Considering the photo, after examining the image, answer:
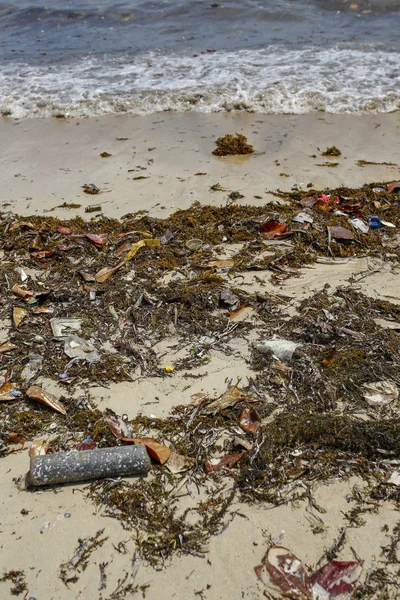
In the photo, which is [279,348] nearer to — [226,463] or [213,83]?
[226,463]

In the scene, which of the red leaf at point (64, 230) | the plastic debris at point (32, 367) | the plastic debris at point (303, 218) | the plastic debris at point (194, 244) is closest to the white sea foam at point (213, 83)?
the plastic debris at point (303, 218)

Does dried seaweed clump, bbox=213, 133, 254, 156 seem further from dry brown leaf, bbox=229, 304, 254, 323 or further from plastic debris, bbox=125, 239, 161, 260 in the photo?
dry brown leaf, bbox=229, 304, 254, 323

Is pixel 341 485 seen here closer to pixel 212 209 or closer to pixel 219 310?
pixel 219 310

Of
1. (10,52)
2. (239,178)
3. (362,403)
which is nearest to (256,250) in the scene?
(239,178)

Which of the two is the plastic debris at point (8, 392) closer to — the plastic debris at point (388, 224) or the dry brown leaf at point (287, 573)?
the dry brown leaf at point (287, 573)

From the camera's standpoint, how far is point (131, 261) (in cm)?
417

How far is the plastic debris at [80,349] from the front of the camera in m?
3.19

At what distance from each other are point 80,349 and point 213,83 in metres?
6.14

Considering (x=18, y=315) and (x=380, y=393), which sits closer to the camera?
(x=380, y=393)

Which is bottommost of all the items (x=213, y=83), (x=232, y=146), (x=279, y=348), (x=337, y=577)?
(x=337, y=577)

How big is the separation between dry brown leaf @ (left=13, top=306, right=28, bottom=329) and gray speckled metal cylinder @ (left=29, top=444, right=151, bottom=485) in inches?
49.2

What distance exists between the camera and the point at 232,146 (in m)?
6.00

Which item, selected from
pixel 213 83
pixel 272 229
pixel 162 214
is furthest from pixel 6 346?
pixel 213 83

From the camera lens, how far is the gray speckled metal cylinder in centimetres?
240
